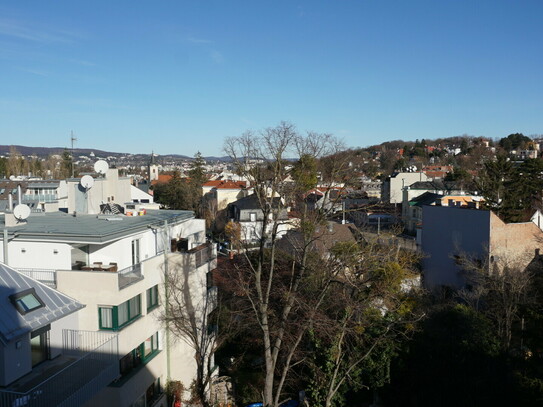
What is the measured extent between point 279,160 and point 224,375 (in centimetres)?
952

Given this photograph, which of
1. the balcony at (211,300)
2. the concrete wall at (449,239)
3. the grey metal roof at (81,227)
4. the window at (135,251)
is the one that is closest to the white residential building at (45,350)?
the grey metal roof at (81,227)

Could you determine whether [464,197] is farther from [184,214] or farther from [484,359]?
[184,214]

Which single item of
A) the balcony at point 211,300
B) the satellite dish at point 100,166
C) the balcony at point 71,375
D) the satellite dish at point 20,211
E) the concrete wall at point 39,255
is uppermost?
the satellite dish at point 100,166

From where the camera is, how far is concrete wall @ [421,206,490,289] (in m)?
24.4

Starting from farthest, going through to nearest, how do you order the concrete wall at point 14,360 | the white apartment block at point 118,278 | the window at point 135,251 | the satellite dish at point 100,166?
the satellite dish at point 100,166
the window at point 135,251
the white apartment block at point 118,278
the concrete wall at point 14,360

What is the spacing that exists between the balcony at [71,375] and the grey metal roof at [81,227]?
238cm

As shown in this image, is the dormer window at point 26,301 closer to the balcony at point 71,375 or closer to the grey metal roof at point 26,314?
the grey metal roof at point 26,314

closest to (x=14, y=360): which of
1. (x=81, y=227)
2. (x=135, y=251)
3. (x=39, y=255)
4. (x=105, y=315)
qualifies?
(x=105, y=315)

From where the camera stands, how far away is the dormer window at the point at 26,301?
29.8ft

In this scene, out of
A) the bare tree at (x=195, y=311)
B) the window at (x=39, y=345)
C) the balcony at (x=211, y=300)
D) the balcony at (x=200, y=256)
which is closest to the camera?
the window at (x=39, y=345)

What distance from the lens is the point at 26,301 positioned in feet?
30.9

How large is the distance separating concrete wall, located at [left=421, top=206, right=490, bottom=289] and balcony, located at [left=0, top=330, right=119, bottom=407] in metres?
19.3

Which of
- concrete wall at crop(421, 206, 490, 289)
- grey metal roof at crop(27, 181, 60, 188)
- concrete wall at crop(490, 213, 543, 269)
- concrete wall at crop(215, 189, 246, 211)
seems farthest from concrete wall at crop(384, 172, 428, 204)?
grey metal roof at crop(27, 181, 60, 188)

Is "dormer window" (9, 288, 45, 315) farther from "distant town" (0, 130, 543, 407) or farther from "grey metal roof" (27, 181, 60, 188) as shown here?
"grey metal roof" (27, 181, 60, 188)
